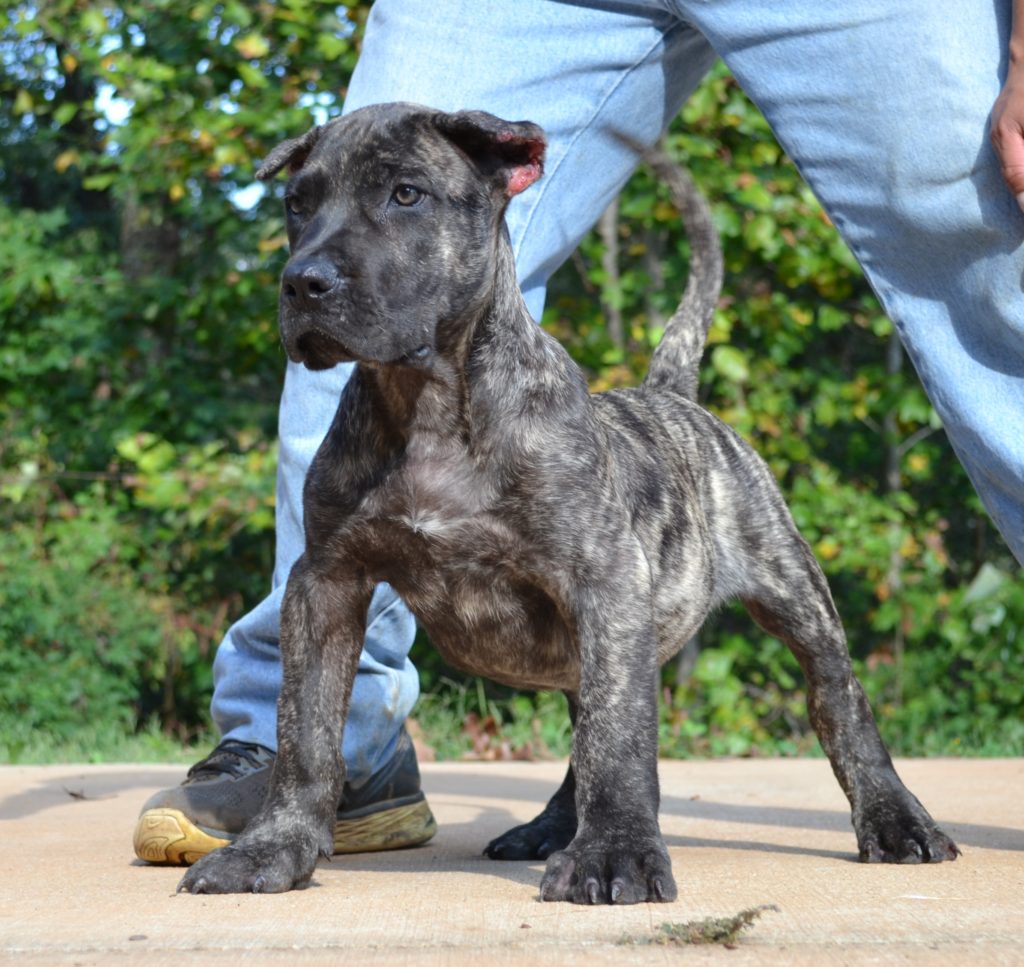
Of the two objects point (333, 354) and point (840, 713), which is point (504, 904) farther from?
point (840, 713)

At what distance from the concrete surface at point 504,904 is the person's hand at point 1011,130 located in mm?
1446

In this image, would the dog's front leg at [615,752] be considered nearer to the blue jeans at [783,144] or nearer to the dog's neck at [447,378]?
the dog's neck at [447,378]

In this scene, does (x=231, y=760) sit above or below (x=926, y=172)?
below

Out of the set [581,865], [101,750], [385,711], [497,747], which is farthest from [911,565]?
[581,865]

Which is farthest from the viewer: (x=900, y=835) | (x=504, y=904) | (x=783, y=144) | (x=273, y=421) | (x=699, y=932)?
(x=273, y=421)

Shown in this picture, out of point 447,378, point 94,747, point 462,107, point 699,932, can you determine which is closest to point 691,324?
point 462,107

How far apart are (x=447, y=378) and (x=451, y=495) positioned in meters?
0.27

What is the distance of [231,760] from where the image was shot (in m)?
3.63

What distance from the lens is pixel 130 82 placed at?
8516 mm

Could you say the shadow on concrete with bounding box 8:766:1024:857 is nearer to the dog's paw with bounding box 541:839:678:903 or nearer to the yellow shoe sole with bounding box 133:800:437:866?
the yellow shoe sole with bounding box 133:800:437:866

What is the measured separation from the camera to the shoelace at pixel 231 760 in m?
3.59

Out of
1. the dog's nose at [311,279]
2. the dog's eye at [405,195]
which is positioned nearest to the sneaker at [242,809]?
the dog's nose at [311,279]

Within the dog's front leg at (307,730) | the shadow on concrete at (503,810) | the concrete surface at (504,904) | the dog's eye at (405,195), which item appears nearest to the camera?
the concrete surface at (504,904)

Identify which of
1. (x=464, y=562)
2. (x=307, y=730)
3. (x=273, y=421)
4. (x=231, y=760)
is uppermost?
(x=273, y=421)
